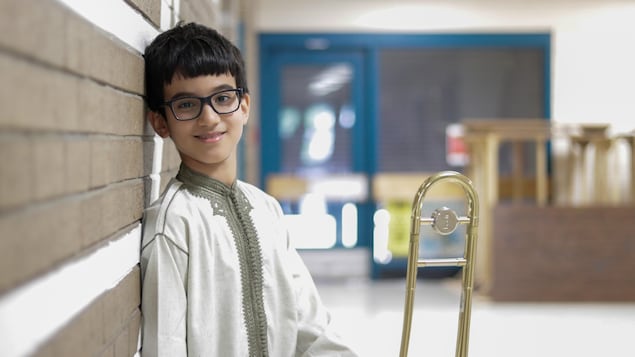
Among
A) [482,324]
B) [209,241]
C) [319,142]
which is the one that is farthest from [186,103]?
[319,142]

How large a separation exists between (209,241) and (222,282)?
0.08 metres

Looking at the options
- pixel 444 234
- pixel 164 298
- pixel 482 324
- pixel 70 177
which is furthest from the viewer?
pixel 482 324

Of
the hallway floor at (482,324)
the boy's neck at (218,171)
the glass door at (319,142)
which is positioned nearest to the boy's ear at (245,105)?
the boy's neck at (218,171)

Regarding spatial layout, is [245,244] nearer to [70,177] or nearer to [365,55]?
[70,177]

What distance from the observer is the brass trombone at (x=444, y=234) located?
163 cm

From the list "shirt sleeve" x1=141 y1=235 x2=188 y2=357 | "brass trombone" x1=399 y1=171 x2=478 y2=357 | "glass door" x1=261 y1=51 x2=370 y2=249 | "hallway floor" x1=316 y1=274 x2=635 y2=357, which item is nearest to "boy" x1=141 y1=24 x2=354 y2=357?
"shirt sleeve" x1=141 y1=235 x2=188 y2=357

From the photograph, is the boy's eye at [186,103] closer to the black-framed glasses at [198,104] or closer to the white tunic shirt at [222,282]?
the black-framed glasses at [198,104]

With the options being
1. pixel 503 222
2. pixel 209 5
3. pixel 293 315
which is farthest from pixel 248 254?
pixel 503 222

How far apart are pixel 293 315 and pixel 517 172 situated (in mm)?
5229

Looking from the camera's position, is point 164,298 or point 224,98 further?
point 224,98

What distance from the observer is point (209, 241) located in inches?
59.6

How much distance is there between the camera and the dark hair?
1529mm

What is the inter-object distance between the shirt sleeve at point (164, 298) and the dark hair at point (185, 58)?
298 millimetres

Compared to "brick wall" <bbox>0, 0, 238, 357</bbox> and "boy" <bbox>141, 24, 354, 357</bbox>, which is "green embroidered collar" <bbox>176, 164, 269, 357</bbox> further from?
"brick wall" <bbox>0, 0, 238, 357</bbox>
